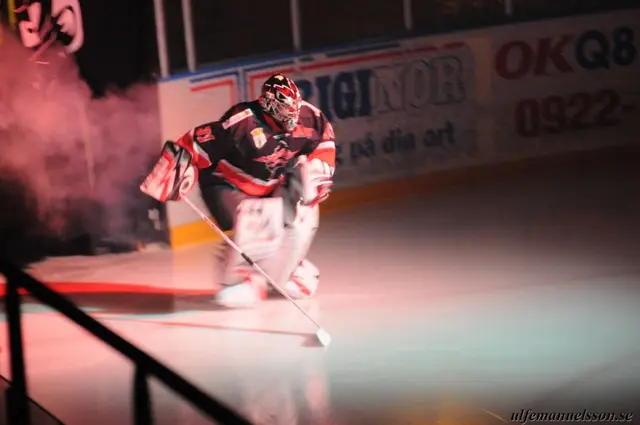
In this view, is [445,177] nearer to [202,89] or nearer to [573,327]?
[202,89]

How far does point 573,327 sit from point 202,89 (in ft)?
11.0

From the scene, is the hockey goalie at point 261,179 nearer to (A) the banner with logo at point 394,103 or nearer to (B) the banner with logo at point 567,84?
(A) the banner with logo at point 394,103

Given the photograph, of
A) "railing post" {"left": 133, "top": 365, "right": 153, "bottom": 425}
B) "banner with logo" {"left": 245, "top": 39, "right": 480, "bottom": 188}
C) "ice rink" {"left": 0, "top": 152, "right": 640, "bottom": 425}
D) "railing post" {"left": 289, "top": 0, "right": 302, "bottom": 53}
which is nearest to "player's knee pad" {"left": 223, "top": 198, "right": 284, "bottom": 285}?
"ice rink" {"left": 0, "top": 152, "right": 640, "bottom": 425}

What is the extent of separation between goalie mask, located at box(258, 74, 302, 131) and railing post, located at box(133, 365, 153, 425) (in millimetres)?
3477

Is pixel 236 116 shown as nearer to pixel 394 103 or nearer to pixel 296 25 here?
pixel 296 25

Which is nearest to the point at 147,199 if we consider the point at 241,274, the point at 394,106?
the point at 241,274

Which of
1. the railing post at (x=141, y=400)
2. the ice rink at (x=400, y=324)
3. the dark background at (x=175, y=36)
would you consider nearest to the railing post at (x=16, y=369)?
the railing post at (x=141, y=400)

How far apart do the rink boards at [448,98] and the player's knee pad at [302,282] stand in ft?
5.67

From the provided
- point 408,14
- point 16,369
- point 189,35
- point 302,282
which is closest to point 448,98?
point 408,14

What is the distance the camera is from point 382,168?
951 cm

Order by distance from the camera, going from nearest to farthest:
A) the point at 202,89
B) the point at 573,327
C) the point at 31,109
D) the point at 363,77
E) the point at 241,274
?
1. the point at 573,327
2. the point at 241,274
3. the point at 31,109
4. the point at 202,89
5. the point at 363,77

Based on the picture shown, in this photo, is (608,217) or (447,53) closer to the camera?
(608,217)

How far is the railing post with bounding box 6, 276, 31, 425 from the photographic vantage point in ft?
11.8

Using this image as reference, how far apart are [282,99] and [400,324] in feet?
4.36
